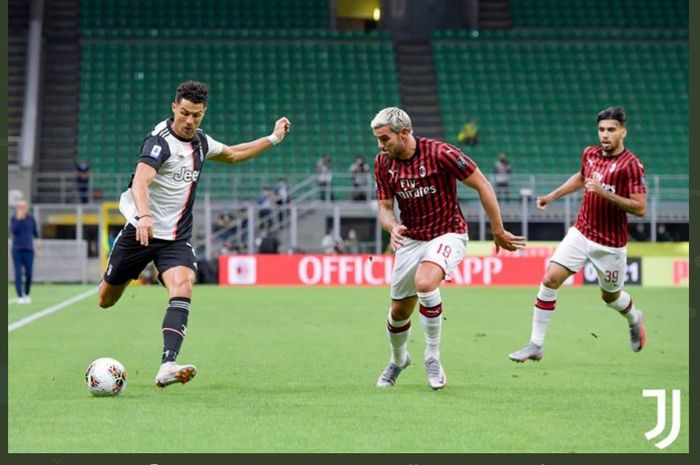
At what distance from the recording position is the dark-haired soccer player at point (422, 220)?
9.70 m

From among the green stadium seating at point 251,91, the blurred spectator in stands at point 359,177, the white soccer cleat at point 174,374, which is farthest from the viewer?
the green stadium seating at point 251,91

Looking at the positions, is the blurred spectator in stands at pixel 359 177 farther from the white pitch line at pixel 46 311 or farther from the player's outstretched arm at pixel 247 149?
the player's outstretched arm at pixel 247 149

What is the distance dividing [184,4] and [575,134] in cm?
1422

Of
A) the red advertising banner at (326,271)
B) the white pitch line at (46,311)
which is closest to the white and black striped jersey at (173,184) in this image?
the white pitch line at (46,311)

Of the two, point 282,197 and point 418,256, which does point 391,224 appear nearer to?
point 418,256

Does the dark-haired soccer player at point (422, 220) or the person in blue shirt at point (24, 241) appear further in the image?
the person in blue shirt at point (24, 241)

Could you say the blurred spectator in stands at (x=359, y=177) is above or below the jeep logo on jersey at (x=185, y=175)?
above

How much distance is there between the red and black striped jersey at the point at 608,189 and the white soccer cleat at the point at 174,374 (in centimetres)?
481

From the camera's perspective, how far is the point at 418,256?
33.1ft

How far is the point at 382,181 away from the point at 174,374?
7.27ft

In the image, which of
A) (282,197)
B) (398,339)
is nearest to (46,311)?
(398,339)

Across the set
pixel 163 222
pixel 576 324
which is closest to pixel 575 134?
pixel 576 324

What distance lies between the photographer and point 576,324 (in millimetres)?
18031

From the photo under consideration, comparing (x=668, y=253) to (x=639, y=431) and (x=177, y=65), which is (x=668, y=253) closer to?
(x=177, y=65)
